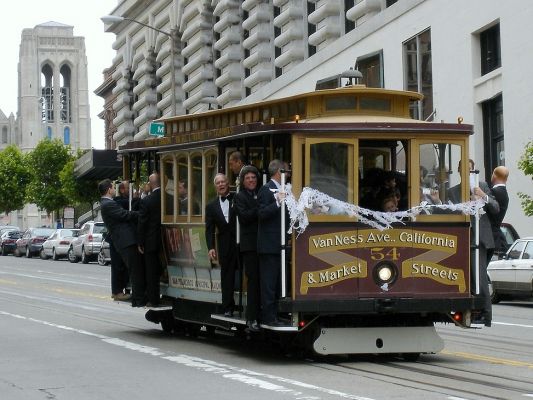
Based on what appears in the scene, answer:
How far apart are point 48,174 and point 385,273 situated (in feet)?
264

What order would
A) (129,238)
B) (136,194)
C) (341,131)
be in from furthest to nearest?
(136,194)
(129,238)
(341,131)

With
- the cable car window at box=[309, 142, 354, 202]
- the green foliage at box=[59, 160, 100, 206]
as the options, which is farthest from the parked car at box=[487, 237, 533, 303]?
the green foliage at box=[59, 160, 100, 206]

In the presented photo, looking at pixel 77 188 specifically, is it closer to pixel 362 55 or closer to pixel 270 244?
pixel 362 55

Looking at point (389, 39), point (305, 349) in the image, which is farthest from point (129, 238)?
point (389, 39)

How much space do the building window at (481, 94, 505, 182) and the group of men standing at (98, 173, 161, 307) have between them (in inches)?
918

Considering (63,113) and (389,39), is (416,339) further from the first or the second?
(63,113)

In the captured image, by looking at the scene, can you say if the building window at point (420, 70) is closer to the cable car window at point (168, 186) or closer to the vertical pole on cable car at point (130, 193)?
the vertical pole on cable car at point (130, 193)

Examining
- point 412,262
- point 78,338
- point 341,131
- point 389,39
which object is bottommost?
point 78,338

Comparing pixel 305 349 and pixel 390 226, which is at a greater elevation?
pixel 390 226

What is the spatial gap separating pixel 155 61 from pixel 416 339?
6380 centimetres

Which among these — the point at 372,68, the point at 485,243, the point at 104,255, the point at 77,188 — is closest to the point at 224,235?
the point at 485,243

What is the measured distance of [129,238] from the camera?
53.0 feet

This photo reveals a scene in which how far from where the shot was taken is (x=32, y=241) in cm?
6312

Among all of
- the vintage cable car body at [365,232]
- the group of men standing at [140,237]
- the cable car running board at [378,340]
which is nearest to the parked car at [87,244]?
the group of men standing at [140,237]
